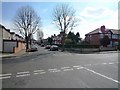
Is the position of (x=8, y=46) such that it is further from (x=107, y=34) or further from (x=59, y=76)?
(x=107, y=34)

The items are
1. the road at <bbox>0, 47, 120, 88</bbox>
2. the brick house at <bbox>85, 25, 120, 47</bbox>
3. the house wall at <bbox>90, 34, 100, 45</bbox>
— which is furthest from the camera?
the house wall at <bbox>90, 34, 100, 45</bbox>

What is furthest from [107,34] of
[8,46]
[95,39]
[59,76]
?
[59,76]

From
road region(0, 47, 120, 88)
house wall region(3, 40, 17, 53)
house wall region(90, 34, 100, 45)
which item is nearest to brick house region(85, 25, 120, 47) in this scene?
house wall region(90, 34, 100, 45)

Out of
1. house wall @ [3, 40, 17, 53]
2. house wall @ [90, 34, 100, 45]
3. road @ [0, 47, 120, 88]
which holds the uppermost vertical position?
house wall @ [90, 34, 100, 45]

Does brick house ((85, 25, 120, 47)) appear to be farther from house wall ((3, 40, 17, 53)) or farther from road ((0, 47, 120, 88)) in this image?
road ((0, 47, 120, 88))

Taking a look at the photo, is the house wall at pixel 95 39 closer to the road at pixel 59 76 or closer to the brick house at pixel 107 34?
the brick house at pixel 107 34

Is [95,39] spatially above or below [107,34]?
below

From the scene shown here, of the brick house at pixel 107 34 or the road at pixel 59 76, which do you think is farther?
→ the brick house at pixel 107 34

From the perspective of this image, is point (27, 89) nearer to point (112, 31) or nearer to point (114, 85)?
point (114, 85)

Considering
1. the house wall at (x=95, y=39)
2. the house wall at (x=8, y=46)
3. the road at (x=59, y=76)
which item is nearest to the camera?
the road at (x=59, y=76)

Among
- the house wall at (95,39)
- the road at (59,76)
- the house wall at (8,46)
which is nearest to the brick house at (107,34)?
the house wall at (95,39)

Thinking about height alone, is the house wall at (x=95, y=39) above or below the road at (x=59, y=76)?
above

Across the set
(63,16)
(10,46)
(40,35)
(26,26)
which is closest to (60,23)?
(63,16)

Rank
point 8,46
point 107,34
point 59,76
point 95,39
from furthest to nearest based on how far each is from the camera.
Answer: point 95,39 < point 107,34 < point 8,46 < point 59,76
